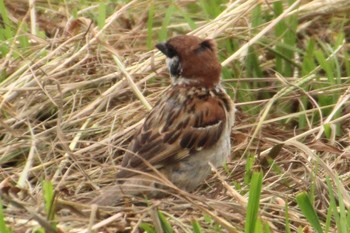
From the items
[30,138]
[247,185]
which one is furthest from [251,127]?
[30,138]

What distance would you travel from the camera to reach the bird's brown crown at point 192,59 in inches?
Result: 190

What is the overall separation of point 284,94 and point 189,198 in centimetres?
148

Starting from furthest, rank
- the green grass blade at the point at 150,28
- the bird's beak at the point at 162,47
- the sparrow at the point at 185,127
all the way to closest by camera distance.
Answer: the green grass blade at the point at 150,28 → the bird's beak at the point at 162,47 → the sparrow at the point at 185,127

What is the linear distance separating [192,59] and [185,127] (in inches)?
12.0

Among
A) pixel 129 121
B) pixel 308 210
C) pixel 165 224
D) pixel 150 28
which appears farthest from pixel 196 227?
pixel 150 28

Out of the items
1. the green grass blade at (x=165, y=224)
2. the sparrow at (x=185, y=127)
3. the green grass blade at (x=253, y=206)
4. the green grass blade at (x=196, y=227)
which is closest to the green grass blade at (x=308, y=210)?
the green grass blade at (x=253, y=206)

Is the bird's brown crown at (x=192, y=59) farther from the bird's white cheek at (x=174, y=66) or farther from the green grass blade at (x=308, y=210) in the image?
the green grass blade at (x=308, y=210)

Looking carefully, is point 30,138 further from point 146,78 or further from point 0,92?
point 146,78

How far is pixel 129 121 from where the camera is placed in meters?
5.24

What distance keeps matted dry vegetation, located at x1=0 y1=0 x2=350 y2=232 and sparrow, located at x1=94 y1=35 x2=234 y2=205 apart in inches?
5.2

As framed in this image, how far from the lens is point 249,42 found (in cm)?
567

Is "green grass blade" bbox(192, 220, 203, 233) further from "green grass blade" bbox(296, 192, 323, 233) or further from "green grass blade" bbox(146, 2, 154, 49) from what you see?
"green grass blade" bbox(146, 2, 154, 49)

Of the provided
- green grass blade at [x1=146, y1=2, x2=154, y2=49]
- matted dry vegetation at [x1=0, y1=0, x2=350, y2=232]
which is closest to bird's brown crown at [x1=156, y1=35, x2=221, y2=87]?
matted dry vegetation at [x1=0, y1=0, x2=350, y2=232]

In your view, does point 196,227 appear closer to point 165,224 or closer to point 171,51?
point 165,224
